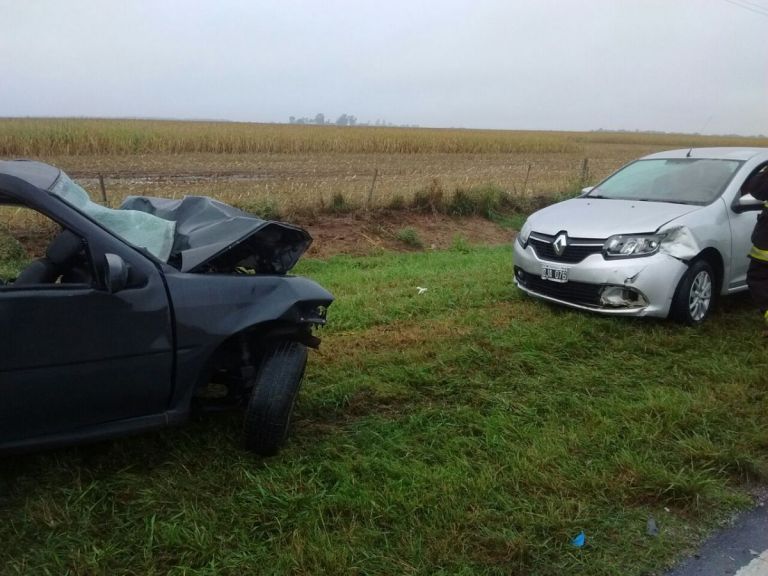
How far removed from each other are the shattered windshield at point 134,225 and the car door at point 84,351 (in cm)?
40

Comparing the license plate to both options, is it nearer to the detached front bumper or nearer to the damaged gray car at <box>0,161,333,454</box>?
the detached front bumper

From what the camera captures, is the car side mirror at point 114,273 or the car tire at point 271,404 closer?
the car side mirror at point 114,273

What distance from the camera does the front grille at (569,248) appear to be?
547cm

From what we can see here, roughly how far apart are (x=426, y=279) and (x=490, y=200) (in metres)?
5.80

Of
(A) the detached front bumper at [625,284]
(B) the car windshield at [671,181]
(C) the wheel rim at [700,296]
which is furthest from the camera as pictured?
(B) the car windshield at [671,181]

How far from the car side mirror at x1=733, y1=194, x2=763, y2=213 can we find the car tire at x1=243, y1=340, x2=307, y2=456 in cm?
466

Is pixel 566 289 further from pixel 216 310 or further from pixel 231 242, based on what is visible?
pixel 216 310

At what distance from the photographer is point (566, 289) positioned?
5664mm

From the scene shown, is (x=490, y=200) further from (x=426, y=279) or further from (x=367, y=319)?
(x=367, y=319)

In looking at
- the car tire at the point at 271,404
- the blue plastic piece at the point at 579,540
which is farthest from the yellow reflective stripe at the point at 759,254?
the car tire at the point at 271,404

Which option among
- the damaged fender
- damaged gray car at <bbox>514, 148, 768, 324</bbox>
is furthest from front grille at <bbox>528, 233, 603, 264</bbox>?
the damaged fender

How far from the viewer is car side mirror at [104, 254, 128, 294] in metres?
2.76

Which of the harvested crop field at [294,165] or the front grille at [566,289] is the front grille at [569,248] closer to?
the front grille at [566,289]

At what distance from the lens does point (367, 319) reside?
5.74 m
